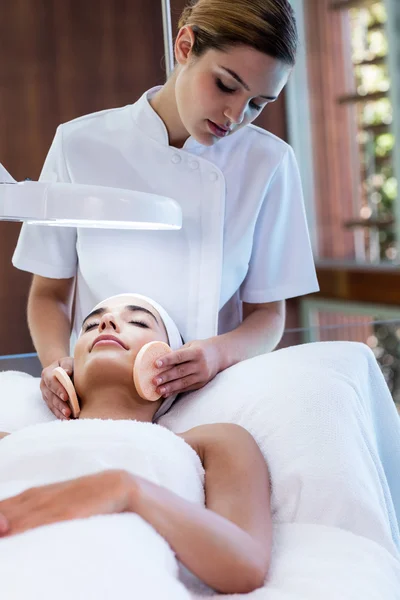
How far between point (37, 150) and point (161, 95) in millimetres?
353

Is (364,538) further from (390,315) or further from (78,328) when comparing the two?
(390,315)

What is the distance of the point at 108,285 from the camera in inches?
69.9

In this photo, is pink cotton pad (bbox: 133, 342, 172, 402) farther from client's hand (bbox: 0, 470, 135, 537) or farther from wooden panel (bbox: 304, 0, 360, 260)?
wooden panel (bbox: 304, 0, 360, 260)

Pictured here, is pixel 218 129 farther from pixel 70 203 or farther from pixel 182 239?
pixel 70 203

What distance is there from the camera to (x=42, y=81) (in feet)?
6.10

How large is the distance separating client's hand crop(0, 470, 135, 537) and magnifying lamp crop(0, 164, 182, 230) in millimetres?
349

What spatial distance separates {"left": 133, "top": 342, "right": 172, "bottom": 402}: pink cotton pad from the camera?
1430 millimetres

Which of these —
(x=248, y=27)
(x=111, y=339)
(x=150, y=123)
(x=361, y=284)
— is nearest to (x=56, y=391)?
(x=111, y=339)

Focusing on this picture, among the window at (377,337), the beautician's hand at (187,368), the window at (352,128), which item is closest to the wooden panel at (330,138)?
the window at (352,128)

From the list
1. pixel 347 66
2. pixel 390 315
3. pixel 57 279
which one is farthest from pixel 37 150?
pixel 347 66

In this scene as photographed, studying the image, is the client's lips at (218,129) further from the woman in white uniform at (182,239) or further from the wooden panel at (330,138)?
the wooden panel at (330,138)

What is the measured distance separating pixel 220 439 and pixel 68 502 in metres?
0.36

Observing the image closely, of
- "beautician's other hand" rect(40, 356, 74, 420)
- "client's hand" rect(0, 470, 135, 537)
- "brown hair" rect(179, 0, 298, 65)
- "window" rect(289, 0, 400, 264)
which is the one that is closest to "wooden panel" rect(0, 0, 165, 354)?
"beautician's other hand" rect(40, 356, 74, 420)

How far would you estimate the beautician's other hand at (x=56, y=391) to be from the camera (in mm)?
1476
